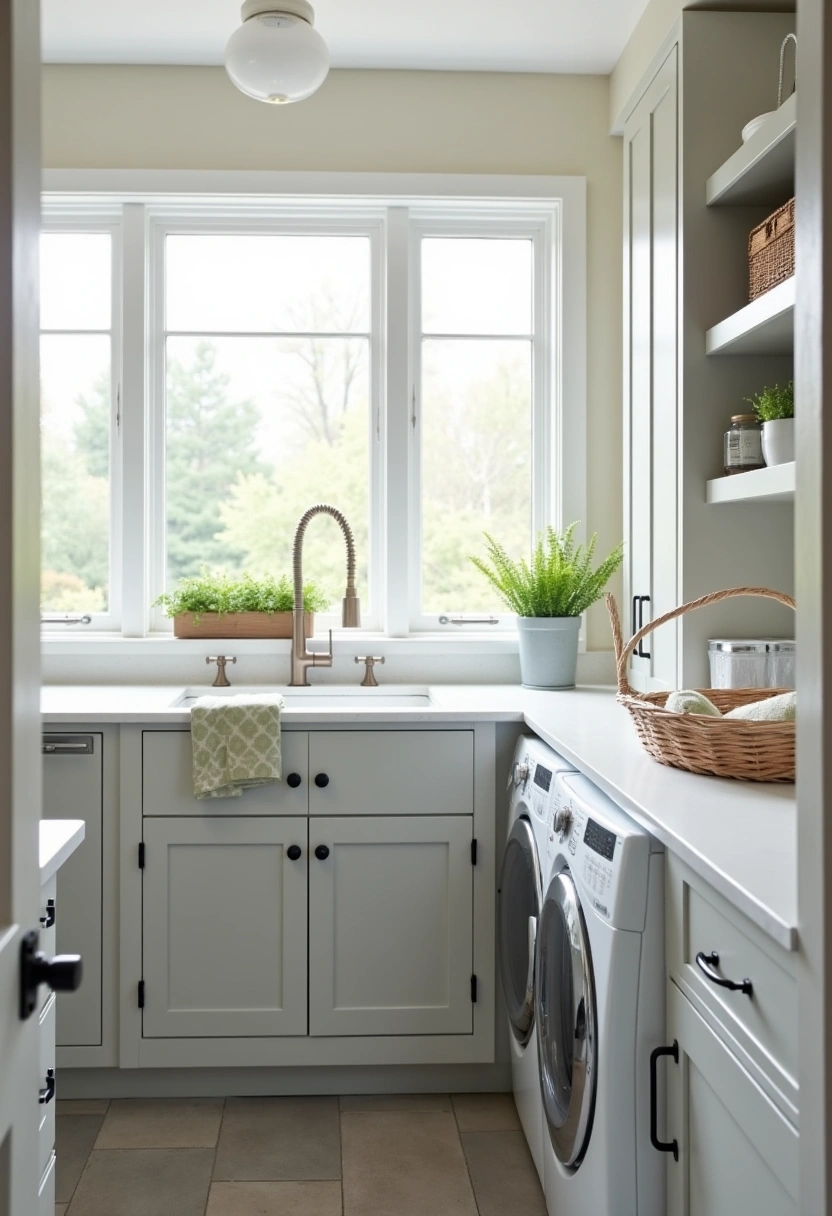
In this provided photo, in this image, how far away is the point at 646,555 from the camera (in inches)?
114

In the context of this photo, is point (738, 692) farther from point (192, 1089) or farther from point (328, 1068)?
point (192, 1089)

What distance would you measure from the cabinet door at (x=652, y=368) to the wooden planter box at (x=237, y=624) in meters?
1.01

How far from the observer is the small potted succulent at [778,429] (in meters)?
2.08

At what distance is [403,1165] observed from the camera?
2.26 meters

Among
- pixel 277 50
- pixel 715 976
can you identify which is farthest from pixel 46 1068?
pixel 277 50

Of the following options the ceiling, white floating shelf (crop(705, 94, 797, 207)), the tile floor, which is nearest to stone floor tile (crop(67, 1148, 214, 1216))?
the tile floor

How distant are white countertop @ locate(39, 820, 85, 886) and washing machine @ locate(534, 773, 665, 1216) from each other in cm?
80

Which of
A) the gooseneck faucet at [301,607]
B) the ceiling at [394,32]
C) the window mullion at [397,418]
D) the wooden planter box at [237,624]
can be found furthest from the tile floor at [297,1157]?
the ceiling at [394,32]

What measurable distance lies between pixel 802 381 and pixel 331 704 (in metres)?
2.27

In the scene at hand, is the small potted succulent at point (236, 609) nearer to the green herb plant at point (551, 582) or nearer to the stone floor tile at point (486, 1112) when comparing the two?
the green herb plant at point (551, 582)

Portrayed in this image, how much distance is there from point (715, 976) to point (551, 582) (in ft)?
5.79

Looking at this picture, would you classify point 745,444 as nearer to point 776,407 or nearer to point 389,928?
point 776,407

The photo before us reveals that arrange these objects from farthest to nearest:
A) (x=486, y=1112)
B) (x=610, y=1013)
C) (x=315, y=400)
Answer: (x=315, y=400), (x=486, y=1112), (x=610, y=1013)

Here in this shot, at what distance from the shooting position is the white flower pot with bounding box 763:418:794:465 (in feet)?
6.79
